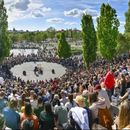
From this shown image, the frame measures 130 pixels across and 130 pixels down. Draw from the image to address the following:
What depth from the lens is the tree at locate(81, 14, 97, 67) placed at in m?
67.4

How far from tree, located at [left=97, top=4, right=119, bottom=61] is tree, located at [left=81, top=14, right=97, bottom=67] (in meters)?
5.05

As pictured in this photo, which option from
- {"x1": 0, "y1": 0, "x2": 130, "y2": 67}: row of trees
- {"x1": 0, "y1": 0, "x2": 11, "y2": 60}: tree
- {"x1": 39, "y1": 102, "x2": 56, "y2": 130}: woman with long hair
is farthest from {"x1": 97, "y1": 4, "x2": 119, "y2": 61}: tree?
{"x1": 39, "y1": 102, "x2": 56, "y2": 130}: woman with long hair

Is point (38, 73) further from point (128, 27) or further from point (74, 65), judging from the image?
point (128, 27)

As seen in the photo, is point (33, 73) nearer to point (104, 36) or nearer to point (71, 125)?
point (104, 36)

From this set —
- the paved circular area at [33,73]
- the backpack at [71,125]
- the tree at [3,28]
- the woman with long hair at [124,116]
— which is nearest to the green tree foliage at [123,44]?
the paved circular area at [33,73]

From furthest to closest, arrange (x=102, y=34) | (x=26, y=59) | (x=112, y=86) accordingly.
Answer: (x=26, y=59), (x=102, y=34), (x=112, y=86)

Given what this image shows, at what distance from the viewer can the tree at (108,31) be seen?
198 feet

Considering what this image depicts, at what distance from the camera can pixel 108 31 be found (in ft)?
203

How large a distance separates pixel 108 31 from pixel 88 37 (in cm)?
794

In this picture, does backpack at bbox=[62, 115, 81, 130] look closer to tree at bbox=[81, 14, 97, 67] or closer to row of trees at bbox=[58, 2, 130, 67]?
row of trees at bbox=[58, 2, 130, 67]

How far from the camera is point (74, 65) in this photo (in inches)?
2680

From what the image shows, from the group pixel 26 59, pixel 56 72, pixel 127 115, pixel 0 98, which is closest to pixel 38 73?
pixel 56 72

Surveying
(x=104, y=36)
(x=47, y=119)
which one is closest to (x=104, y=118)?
(x=47, y=119)

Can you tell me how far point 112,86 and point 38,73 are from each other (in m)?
→ 44.1
